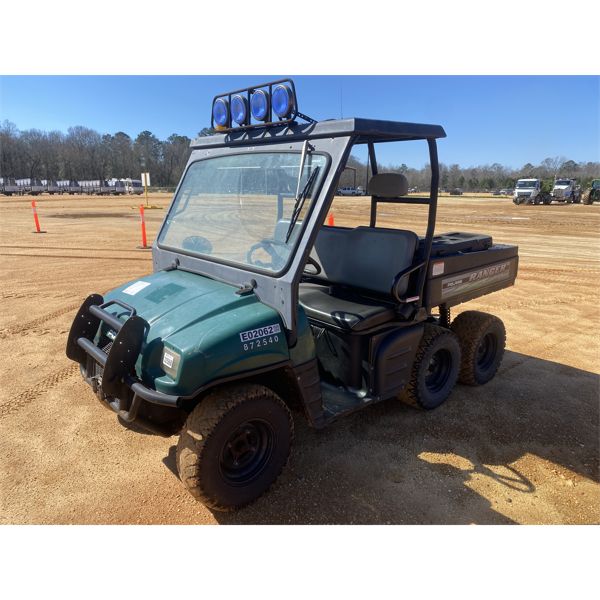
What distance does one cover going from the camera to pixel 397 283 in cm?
325

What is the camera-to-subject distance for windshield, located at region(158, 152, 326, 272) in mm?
2750

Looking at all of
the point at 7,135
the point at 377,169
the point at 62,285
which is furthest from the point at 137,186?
the point at 377,169

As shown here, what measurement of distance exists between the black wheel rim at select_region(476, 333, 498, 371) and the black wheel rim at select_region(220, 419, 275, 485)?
2.64 meters

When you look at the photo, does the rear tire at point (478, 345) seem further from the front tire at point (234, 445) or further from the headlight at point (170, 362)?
the headlight at point (170, 362)

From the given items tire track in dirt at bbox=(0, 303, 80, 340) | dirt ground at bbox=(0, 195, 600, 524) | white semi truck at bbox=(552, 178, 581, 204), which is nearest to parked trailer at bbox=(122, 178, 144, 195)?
white semi truck at bbox=(552, 178, 581, 204)

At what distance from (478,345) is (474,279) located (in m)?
0.69

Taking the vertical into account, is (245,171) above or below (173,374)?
above

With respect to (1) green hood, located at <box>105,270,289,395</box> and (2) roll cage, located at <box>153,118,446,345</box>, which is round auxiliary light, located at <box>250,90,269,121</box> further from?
(1) green hood, located at <box>105,270,289,395</box>

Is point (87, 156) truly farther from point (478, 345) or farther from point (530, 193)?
point (478, 345)

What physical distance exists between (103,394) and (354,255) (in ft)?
7.09

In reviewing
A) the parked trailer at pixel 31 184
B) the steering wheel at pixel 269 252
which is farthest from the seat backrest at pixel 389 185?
the parked trailer at pixel 31 184

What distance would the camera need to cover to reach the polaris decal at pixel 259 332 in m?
2.46

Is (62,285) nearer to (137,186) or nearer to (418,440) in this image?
(418,440)

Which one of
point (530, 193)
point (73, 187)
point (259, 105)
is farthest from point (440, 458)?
point (73, 187)
